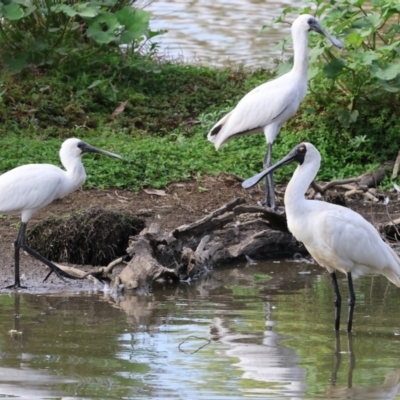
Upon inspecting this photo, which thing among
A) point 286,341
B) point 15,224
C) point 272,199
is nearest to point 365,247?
point 286,341

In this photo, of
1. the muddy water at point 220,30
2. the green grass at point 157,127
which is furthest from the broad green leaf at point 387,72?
the muddy water at point 220,30

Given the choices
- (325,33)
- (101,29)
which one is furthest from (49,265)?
(101,29)

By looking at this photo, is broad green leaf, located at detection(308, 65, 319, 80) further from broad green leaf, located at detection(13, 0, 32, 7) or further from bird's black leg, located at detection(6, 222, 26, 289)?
bird's black leg, located at detection(6, 222, 26, 289)

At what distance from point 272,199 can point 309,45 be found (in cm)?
220

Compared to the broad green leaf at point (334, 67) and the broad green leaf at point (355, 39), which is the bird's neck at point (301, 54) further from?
the broad green leaf at point (355, 39)

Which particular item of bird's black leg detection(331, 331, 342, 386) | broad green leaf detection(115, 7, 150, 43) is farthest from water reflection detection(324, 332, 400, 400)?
broad green leaf detection(115, 7, 150, 43)

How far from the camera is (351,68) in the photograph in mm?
10352

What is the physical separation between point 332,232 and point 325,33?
151 inches

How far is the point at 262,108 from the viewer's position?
10125 millimetres

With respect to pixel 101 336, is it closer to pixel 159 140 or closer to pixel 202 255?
pixel 202 255

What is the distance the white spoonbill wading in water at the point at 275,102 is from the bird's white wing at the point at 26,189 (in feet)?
8.33

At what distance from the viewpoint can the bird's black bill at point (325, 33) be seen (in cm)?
1006

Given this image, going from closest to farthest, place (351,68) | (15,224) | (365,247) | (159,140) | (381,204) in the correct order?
(365,247) < (15,224) < (381,204) < (351,68) < (159,140)

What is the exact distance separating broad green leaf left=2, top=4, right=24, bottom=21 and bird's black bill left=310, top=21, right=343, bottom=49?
304 cm
